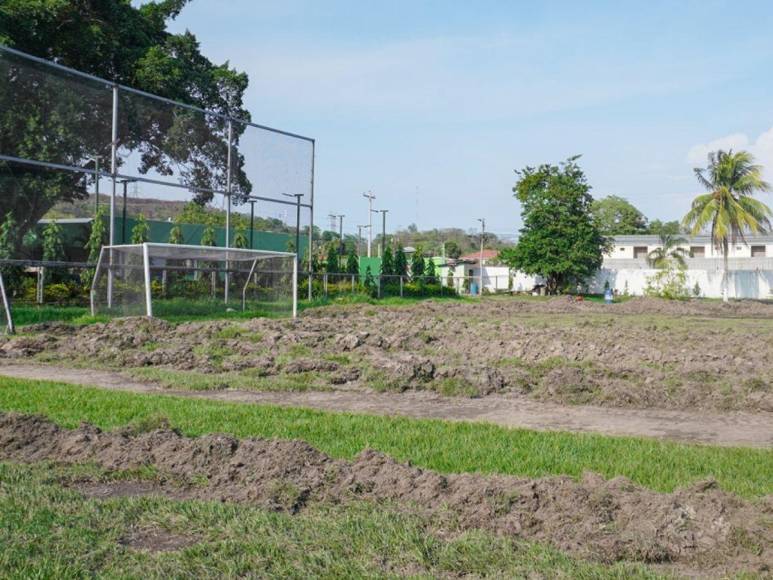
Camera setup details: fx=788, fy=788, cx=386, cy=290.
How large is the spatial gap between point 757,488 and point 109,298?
14021mm

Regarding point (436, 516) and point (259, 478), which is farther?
point (259, 478)

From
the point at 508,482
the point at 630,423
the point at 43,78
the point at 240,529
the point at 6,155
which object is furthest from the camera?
the point at 43,78

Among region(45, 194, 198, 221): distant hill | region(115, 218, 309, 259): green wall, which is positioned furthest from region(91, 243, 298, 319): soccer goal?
region(45, 194, 198, 221): distant hill

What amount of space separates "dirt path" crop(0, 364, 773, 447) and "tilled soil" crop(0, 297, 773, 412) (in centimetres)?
35

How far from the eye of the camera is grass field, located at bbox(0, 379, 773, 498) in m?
5.00

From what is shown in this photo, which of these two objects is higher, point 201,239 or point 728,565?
point 201,239

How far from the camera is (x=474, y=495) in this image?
4102 mm

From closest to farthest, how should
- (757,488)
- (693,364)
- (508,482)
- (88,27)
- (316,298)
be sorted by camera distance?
(508,482) → (757,488) → (693,364) → (88,27) → (316,298)

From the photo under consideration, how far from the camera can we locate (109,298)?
16.2 meters

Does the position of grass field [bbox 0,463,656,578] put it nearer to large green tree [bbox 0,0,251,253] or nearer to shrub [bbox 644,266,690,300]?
large green tree [bbox 0,0,251,253]

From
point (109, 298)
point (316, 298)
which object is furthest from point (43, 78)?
point (316, 298)

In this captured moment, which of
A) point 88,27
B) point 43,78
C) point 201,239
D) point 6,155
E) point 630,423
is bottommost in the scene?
point 630,423

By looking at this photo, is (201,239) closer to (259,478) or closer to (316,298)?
(316,298)

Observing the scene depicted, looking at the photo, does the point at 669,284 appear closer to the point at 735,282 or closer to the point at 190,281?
the point at 735,282
